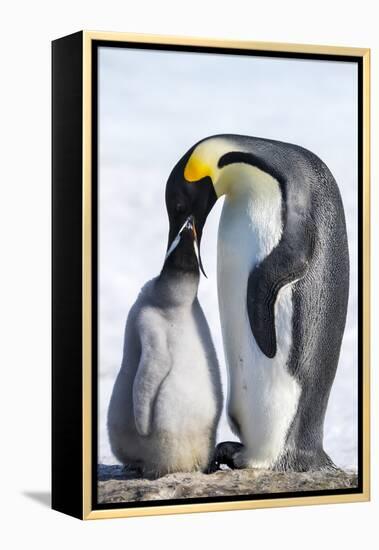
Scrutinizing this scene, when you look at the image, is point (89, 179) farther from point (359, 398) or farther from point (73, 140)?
point (359, 398)

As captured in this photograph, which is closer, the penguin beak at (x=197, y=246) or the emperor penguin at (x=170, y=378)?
the emperor penguin at (x=170, y=378)

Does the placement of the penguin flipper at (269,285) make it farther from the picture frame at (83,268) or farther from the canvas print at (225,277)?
the picture frame at (83,268)

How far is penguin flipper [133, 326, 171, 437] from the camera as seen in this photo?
17.5ft


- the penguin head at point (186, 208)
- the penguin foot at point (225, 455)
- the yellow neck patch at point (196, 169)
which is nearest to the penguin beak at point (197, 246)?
the penguin head at point (186, 208)

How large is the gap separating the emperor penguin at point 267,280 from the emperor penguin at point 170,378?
0.08m

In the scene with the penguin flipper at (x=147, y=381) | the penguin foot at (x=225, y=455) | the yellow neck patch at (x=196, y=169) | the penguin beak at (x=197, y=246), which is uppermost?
the yellow neck patch at (x=196, y=169)

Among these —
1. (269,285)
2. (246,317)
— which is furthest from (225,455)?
(269,285)

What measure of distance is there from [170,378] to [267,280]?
49 cm

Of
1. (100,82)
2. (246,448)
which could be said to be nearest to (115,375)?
(246,448)

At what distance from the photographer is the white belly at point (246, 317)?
548 cm

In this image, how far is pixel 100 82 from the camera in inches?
207

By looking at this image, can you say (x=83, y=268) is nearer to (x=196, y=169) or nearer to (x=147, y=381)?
(x=147, y=381)

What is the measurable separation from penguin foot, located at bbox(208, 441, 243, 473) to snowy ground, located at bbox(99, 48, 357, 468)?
0.03 m

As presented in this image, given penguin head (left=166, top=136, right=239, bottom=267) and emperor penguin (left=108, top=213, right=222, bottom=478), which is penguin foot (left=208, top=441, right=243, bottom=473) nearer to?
emperor penguin (left=108, top=213, right=222, bottom=478)
